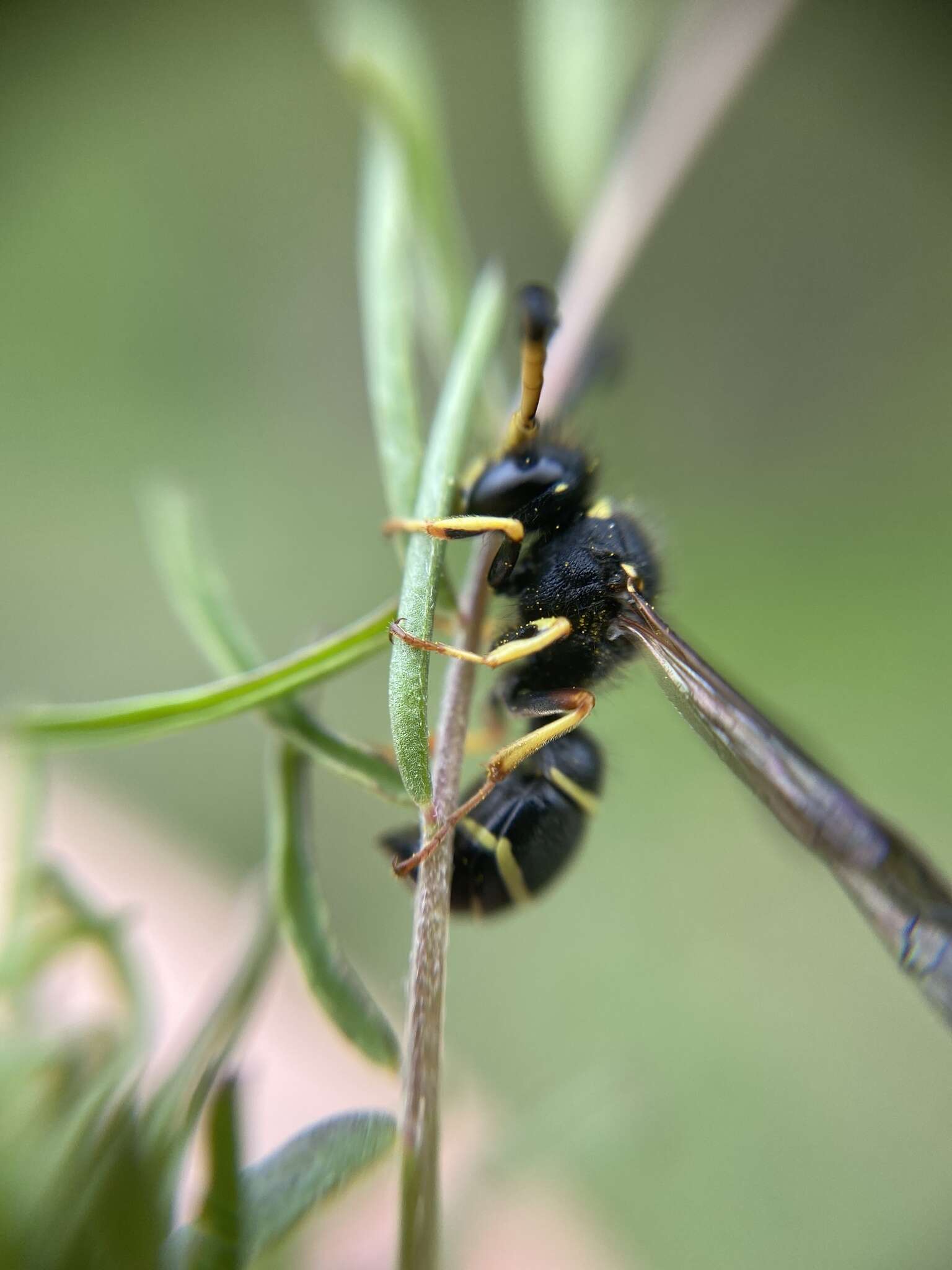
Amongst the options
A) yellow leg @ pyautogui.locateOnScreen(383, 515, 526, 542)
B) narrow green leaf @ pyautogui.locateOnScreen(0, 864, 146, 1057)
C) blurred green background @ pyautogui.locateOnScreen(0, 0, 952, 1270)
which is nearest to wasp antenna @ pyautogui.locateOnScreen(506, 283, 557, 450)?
yellow leg @ pyautogui.locateOnScreen(383, 515, 526, 542)

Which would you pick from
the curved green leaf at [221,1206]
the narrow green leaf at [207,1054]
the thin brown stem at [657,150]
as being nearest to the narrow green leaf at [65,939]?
the narrow green leaf at [207,1054]

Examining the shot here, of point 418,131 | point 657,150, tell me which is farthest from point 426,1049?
point 657,150

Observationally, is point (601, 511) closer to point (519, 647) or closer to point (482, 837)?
point (519, 647)

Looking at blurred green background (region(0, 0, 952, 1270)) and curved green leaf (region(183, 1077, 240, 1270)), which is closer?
curved green leaf (region(183, 1077, 240, 1270))

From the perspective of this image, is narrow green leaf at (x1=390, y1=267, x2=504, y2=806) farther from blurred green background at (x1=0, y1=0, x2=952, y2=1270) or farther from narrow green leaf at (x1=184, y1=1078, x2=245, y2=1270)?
blurred green background at (x1=0, y1=0, x2=952, y2=1270)

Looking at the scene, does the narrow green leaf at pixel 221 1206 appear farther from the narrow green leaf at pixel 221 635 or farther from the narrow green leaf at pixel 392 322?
the narrow green leaf at pixel 392 322
